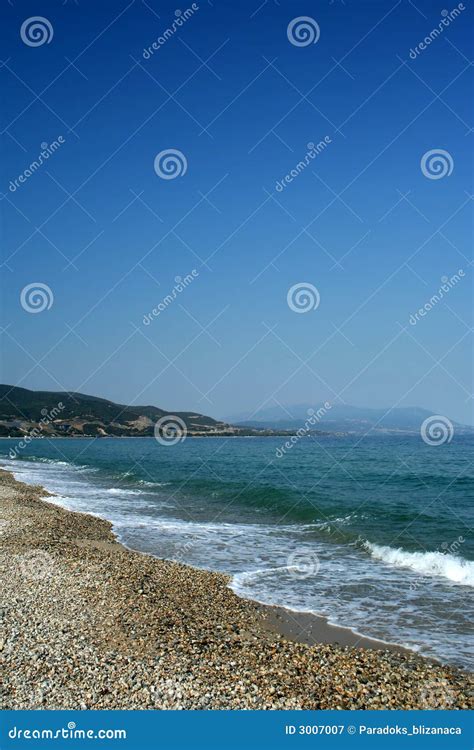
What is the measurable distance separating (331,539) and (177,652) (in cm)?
1314

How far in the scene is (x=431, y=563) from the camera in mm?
17641

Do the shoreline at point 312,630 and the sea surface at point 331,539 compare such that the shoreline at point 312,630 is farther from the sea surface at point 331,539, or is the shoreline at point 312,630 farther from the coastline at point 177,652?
the sea surface at point 331,539

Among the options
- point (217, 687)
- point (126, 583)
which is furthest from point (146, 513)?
point (217, 687)

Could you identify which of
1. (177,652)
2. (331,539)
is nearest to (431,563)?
(331,539)

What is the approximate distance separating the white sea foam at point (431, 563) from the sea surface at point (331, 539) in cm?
3

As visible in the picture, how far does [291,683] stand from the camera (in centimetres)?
838

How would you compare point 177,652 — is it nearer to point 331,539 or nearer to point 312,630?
point 312,630

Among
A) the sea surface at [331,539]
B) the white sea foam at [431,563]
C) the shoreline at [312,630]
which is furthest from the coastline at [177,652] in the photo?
the white sea foam at [431,563]

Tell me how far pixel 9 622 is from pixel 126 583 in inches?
141

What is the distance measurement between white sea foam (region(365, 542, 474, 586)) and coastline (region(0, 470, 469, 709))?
21.2ft

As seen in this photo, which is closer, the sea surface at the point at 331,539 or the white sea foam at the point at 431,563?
the sea surface at the point at 331,539

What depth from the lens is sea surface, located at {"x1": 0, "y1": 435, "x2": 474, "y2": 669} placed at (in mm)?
12734

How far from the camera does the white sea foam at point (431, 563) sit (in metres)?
16.4

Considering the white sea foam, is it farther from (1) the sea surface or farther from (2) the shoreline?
(2) the shoreline
